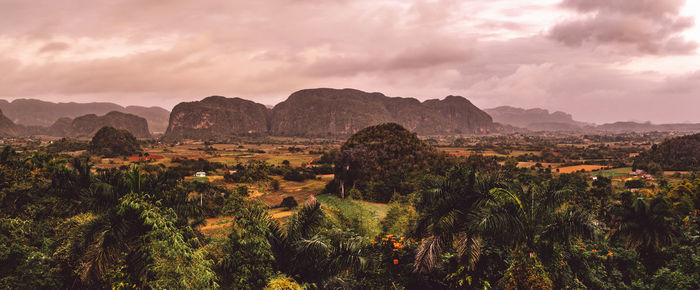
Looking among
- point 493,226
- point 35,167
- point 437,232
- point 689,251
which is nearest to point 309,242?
point 437,232

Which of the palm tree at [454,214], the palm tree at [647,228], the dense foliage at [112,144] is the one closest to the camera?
the palm tree at [454,214]

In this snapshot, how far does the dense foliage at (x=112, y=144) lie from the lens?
108m

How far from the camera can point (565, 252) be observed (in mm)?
12570

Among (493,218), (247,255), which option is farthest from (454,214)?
(247,255)

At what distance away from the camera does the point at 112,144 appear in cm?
11244

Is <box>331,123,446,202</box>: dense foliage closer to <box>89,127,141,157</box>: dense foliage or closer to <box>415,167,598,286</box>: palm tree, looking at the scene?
<box>415,167,598,286</box>: palm tree

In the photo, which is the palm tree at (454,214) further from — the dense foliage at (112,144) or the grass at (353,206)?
the dense foliage at (112,144)

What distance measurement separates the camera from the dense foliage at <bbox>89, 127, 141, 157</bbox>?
4250 inches

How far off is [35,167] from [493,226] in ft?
79.2

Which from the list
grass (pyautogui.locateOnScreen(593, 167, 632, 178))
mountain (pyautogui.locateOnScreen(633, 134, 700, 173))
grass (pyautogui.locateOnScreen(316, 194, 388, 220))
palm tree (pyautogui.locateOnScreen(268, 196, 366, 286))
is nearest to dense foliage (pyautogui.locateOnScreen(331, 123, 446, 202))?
grass (pyautogui.locateOnScreen(316, 194, 388, 220))

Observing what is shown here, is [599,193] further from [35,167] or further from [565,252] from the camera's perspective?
[35,167]

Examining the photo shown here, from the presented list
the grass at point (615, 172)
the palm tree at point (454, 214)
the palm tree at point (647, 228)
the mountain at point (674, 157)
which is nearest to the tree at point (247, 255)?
the palm tree at point (454, 214)

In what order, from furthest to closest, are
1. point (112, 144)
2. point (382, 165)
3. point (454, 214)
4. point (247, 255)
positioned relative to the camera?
point (112, 144) < point (382, 165) < point (454, 214) < point (247, 255)

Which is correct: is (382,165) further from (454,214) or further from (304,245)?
(304,245)
